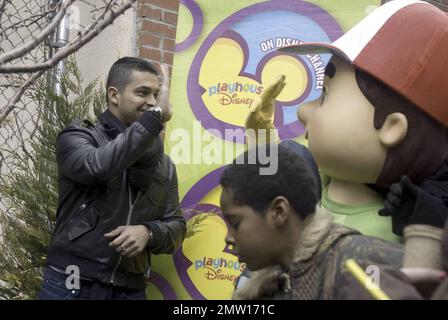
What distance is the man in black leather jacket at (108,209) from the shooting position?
305 centimetres

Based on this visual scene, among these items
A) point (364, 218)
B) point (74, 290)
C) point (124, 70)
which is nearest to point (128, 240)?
point (74, 290)

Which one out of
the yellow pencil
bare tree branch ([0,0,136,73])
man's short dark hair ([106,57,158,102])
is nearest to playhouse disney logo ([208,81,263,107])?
man's short dark hair ([106,57,158,102])

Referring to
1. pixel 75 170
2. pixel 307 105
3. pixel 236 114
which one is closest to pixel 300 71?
pixel 236 114

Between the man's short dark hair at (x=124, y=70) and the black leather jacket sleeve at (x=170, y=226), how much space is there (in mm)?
436

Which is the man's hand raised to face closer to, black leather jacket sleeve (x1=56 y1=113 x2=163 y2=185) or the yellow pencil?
black leather jacket sleeve (x1=56 y1=113 x2=163 y2=185)

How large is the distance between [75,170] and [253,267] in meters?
1.30

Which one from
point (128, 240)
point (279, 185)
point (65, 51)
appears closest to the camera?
point (65, 51)

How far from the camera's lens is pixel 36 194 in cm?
370

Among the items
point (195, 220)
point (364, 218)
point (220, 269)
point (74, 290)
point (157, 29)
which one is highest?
point (157, 29)

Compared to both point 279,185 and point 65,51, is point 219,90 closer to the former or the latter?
point 279,185

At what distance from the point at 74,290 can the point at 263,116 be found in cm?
104

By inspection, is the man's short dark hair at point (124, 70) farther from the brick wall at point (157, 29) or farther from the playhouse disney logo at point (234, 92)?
the brick wall at point (157, 29)

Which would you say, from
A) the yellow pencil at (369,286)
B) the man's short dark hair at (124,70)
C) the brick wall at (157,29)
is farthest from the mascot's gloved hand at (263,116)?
the yellow pencil at (369,286)

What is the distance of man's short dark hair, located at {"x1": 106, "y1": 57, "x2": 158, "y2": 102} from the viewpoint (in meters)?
3.51
